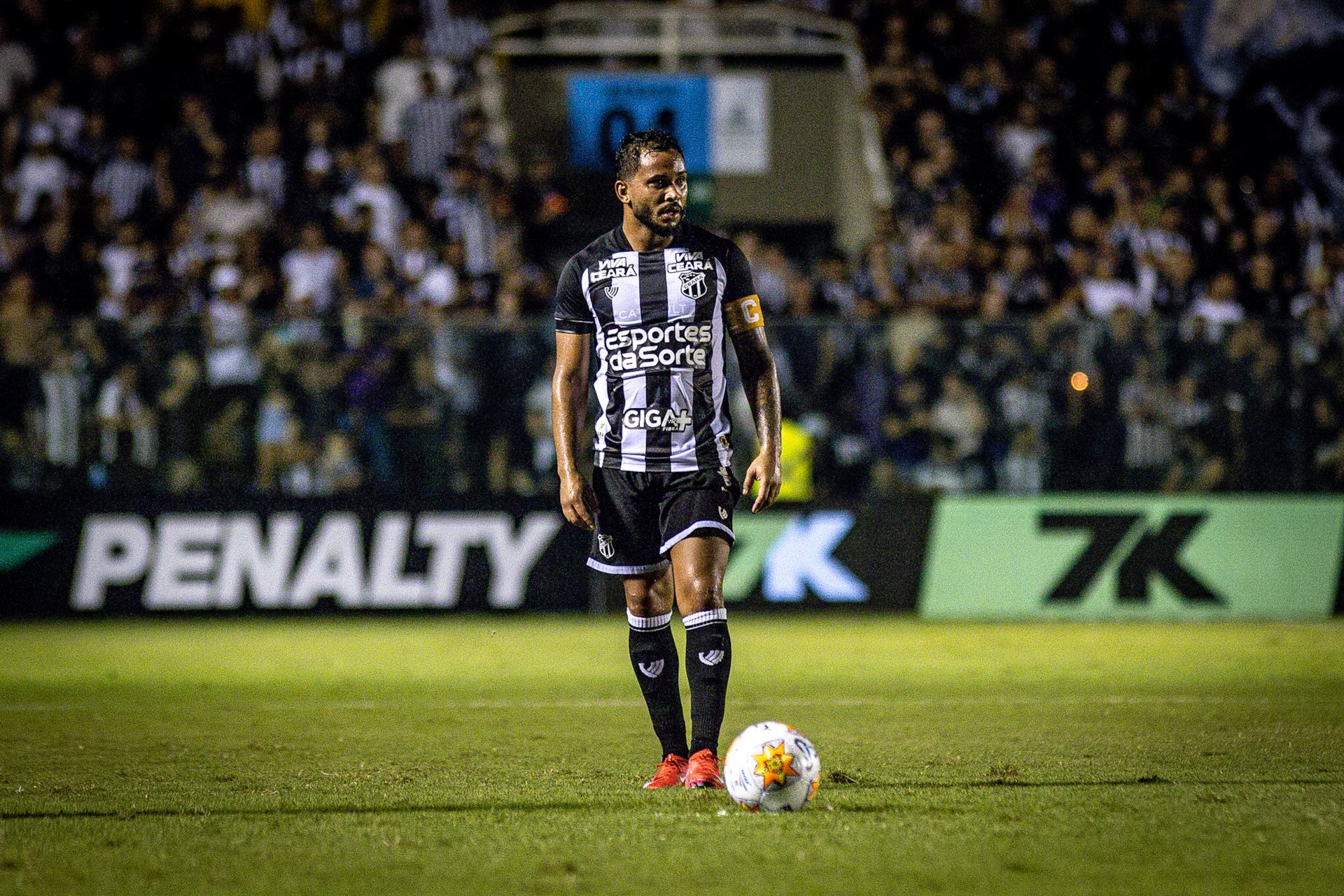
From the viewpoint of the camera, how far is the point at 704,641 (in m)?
5.90

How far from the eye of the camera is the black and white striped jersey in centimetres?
601

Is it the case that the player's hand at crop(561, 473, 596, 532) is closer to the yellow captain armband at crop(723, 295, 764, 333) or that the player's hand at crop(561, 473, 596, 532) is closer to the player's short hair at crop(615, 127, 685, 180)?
the yellow captain armband at crop(723, 295, 764, 333)

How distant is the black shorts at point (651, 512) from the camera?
597 cm

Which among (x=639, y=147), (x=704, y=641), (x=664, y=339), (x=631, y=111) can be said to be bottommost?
(x=704, y=641)

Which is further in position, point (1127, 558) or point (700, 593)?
point (1127, 558)

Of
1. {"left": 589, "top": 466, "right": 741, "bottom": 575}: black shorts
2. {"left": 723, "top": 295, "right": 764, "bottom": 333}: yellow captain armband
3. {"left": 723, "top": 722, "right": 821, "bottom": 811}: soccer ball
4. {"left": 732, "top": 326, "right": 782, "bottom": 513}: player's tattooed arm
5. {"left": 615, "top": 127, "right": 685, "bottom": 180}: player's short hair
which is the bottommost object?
{"left": 723, "top": 722, "right": 821, "bottom": 811}: soccer ball

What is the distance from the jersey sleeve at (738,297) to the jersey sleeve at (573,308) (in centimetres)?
53

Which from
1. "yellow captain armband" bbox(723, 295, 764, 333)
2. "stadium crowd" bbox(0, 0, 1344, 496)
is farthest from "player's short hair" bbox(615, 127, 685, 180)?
"stadium crowd" bbox(0, 0, 1344, 496)

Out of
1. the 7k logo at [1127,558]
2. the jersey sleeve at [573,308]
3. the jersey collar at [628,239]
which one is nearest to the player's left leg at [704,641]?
→ the jersey sleeve at [573,308]

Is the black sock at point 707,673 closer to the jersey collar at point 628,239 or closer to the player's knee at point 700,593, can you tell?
the player's knee at point 700,593

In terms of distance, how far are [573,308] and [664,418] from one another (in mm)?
578

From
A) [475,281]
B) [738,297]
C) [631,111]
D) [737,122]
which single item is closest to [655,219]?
[738,297]

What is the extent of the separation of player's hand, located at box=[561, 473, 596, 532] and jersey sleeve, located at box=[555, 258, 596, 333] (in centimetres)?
58

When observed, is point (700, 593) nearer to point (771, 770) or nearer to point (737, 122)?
point (771, 770)
